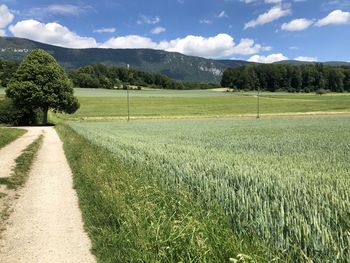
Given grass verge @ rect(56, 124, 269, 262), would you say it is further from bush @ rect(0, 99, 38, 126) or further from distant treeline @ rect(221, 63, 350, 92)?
distant treeline @ rect(221, 63, 350, 92)

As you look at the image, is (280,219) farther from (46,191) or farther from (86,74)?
(86,74)

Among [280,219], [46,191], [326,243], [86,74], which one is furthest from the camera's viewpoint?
[86,74]

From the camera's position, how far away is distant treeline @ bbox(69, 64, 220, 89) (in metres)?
158

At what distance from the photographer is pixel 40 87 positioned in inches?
2506

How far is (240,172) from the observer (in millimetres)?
7824

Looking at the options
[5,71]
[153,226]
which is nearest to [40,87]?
[153,226]

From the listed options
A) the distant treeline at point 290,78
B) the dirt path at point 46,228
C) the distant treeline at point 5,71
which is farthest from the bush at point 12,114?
the distant treeline at point 290,78

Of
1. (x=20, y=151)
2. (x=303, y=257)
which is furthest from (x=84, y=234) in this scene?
(x=20, y=151)

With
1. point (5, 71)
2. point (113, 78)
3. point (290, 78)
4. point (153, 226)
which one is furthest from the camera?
point (290, 78)

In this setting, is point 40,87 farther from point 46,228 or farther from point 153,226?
point 153,226

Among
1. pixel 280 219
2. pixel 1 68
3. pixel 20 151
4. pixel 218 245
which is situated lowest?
pixel 20 151

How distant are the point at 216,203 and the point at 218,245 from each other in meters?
1.32

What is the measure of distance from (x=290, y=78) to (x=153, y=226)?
175 meters

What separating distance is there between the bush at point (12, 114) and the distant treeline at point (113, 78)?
90961 mm
